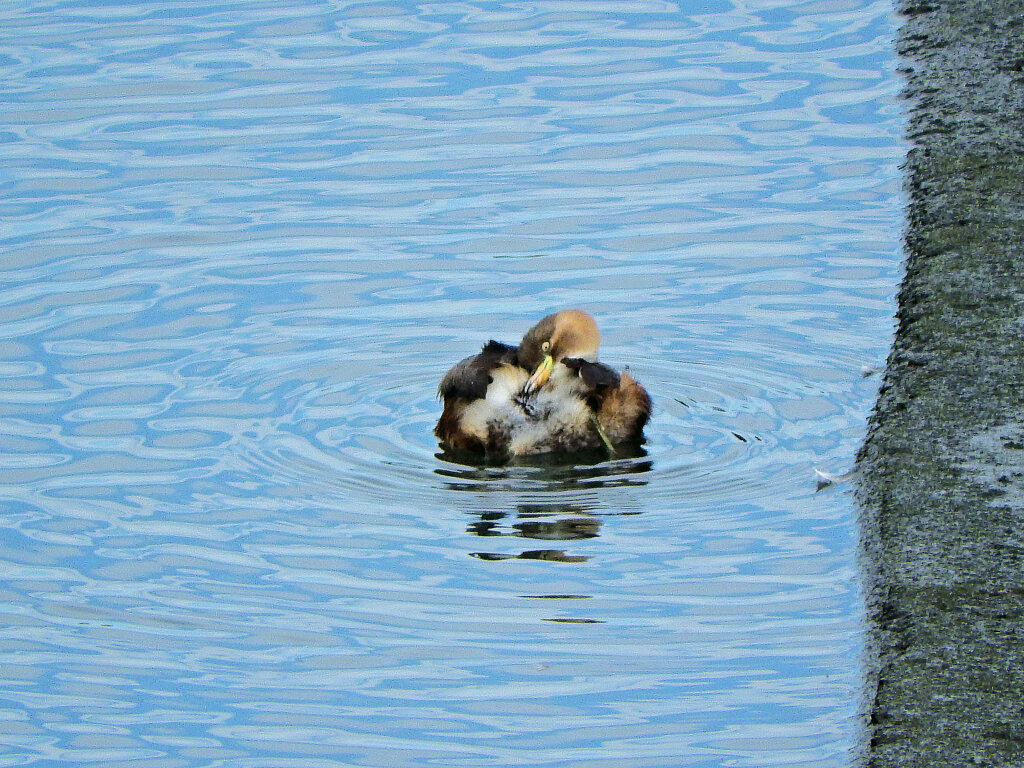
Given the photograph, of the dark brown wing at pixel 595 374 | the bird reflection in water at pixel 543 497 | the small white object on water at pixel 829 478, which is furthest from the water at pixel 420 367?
the dark brown wing at pixel 595 374

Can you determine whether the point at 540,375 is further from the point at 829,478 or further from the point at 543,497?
the point at 829,478

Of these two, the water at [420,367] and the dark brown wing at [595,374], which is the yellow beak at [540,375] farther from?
the water at [420,367]

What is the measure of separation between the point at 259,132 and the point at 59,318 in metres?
2.88

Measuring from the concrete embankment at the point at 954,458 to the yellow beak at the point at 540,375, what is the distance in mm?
1274

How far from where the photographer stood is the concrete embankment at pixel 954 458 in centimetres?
480

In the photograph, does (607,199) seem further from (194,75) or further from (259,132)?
(194,75)

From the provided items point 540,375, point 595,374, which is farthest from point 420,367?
point 595,374

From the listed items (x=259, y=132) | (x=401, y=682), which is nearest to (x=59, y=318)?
(x=259, y=132)

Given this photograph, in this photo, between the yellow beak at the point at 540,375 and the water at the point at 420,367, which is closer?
the water at the point at 420,367

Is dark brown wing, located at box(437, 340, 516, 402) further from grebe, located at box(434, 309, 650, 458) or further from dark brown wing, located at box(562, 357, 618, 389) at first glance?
dark brown wing, located at box(562, 357, 618, 389)

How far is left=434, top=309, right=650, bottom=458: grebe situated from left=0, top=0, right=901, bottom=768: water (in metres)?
0.15

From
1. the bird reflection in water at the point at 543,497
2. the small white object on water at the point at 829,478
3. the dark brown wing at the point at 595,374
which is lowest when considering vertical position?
the bird reflection in water at the point at 543,497

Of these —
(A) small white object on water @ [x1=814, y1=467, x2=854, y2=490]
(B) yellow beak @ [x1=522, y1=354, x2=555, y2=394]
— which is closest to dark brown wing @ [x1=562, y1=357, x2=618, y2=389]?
(B) yellow beak @ [x1=522, y1=354, x2=555, y2=394]

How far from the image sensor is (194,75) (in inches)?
484
